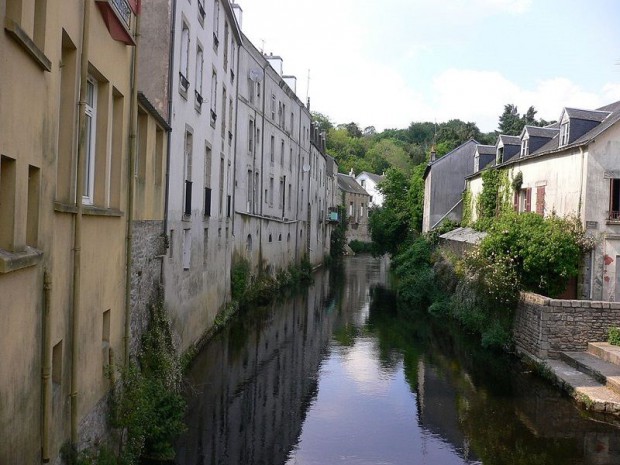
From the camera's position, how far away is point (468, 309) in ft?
75.2

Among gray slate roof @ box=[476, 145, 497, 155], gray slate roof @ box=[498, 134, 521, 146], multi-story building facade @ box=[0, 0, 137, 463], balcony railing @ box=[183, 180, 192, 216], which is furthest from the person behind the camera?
gray slate roof @ box=[476, 145, 497, 155]

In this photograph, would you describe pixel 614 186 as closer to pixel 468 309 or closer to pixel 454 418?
pixel 468 309

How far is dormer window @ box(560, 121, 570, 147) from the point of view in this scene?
20.9 meters

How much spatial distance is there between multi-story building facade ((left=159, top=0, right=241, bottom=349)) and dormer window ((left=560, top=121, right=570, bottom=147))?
11.6 meters

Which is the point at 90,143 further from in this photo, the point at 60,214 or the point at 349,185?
the point at 349,185

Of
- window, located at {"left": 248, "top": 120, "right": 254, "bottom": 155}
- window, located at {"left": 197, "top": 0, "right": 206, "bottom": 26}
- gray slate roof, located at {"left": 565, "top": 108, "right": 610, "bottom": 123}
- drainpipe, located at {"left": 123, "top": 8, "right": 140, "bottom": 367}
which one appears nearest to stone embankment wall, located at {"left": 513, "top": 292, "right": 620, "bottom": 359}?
gray slate roof, located at {"left": 565, "top": 108, "right": 610, "bottom": 123}

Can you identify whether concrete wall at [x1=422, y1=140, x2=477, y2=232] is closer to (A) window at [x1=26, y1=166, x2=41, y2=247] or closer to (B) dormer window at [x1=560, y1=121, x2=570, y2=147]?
(B) dormer window at [x1=560, y1=121, x2=570, y2=147]

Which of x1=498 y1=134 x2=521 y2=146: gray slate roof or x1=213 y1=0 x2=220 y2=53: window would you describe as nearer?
x1=213 y1=0 x2=220 y2=53: window

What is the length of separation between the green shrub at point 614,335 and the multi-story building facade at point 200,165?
36.4 feet

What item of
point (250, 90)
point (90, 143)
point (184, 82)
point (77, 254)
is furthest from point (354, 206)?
point (77, 254)

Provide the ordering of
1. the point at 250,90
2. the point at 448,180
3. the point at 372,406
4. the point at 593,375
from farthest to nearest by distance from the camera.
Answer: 1. the point at 448,180
2. the point at 250,90
3. the point at 593,375
4. the point at 372,406

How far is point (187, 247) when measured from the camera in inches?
646

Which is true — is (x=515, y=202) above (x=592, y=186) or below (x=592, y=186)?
below

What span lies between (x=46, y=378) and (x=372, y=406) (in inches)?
365
